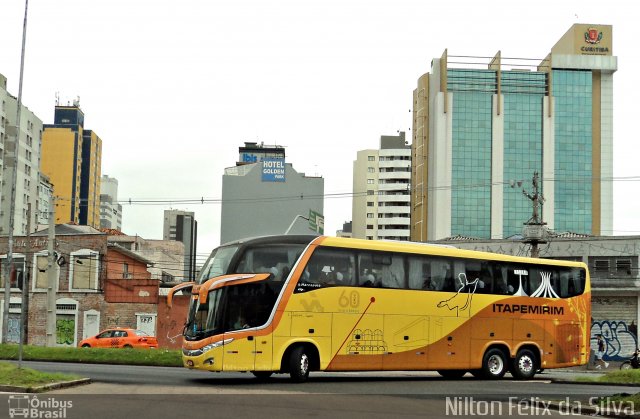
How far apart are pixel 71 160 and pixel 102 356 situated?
479 feet

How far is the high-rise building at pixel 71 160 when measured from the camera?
17075 centimetres

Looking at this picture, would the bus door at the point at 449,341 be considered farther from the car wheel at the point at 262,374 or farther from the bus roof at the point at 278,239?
the bus roof at the point at 278,239

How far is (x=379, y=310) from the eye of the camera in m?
25.5

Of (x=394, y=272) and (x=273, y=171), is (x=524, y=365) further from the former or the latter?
(x=273, y=171)

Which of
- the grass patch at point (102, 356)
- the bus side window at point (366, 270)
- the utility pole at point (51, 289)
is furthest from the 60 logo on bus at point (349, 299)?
the utility pole at point (51, 289)

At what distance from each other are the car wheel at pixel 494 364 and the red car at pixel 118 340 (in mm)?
23144

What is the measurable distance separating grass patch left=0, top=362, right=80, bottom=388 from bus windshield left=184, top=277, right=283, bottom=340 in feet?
13.6

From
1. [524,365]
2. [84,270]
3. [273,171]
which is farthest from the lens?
[273,171]

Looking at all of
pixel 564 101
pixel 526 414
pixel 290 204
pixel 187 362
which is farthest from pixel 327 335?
pixel 564 101

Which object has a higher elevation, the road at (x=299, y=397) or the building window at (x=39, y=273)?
the building window at (x=39, y=273)

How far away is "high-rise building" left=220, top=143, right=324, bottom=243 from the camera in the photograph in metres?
115

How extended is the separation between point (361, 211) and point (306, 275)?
140158mm

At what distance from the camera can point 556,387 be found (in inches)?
964

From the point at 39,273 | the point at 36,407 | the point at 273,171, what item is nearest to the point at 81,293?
the point at 39,273
